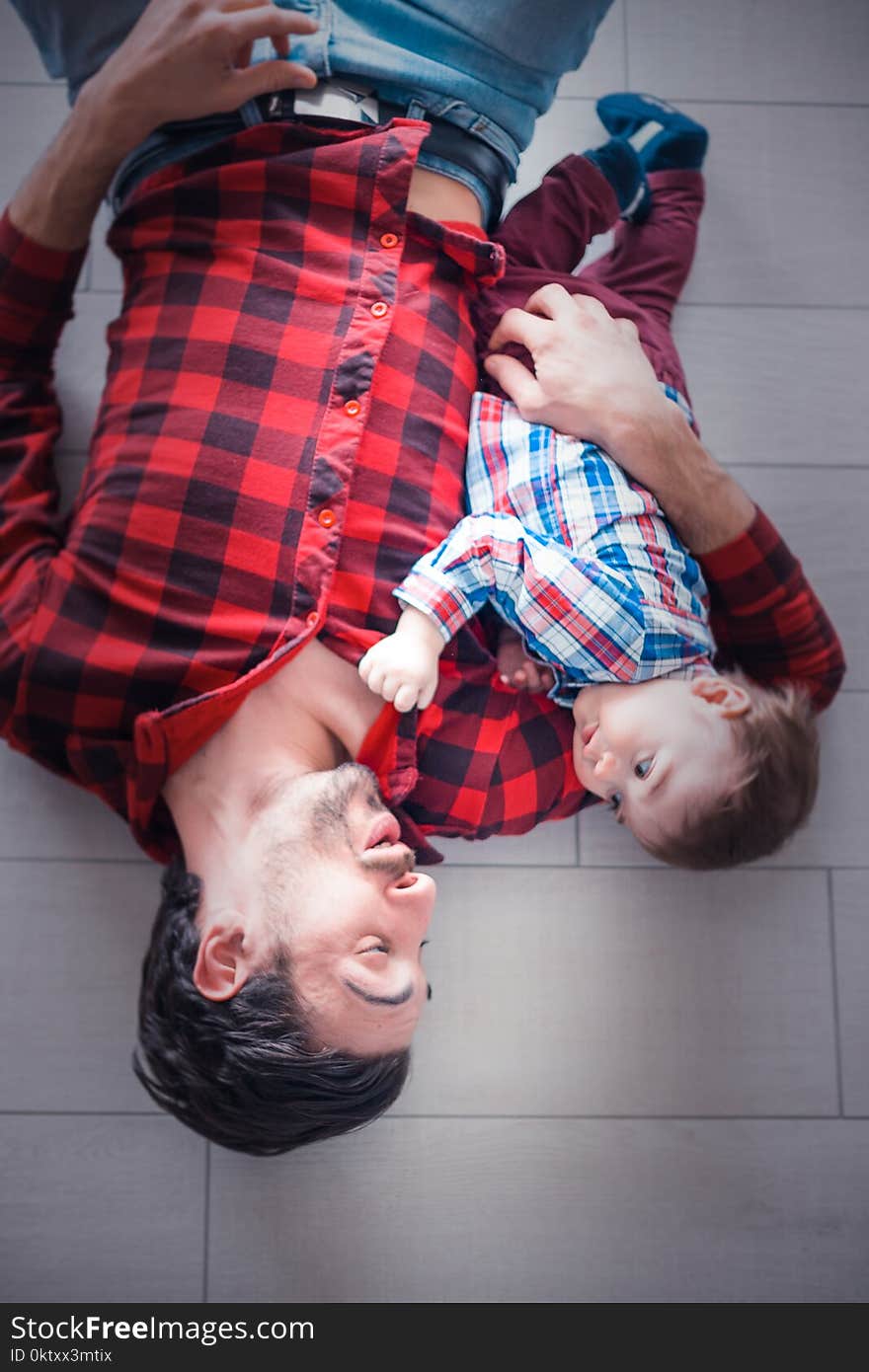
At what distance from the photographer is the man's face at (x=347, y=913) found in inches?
38.3

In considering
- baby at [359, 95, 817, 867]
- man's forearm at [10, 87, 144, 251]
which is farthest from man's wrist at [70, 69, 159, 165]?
baby at [359, 95, 817, 867]

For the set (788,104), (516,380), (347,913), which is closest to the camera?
(347,913)

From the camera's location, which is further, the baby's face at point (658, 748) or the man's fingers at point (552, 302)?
the man's fingers at point (552, 302)

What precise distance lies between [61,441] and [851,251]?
1.19m

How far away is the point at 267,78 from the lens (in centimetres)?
108

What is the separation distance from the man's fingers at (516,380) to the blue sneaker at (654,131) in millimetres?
433

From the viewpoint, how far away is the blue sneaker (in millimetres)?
1368

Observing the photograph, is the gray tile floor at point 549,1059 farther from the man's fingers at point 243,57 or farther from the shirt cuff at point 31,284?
the man's fingers at point 243,57

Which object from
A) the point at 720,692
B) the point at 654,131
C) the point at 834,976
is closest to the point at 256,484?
the point at 720,692

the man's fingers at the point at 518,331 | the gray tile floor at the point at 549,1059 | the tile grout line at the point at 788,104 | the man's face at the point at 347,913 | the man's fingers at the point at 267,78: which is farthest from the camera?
the tile grout line at the point at 788,104

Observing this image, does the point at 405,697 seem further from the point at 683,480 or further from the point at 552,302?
the point at 552,302

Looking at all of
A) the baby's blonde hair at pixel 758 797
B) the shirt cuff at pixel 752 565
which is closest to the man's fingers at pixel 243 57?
the shirt cuff at pixel 752 565

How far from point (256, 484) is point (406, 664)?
0.85 feet

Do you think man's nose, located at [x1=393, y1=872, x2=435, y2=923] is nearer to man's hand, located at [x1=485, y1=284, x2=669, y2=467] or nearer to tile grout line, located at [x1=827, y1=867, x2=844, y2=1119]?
man's hand, located at [x1=485, y1=284, x2=669, y2=467]
